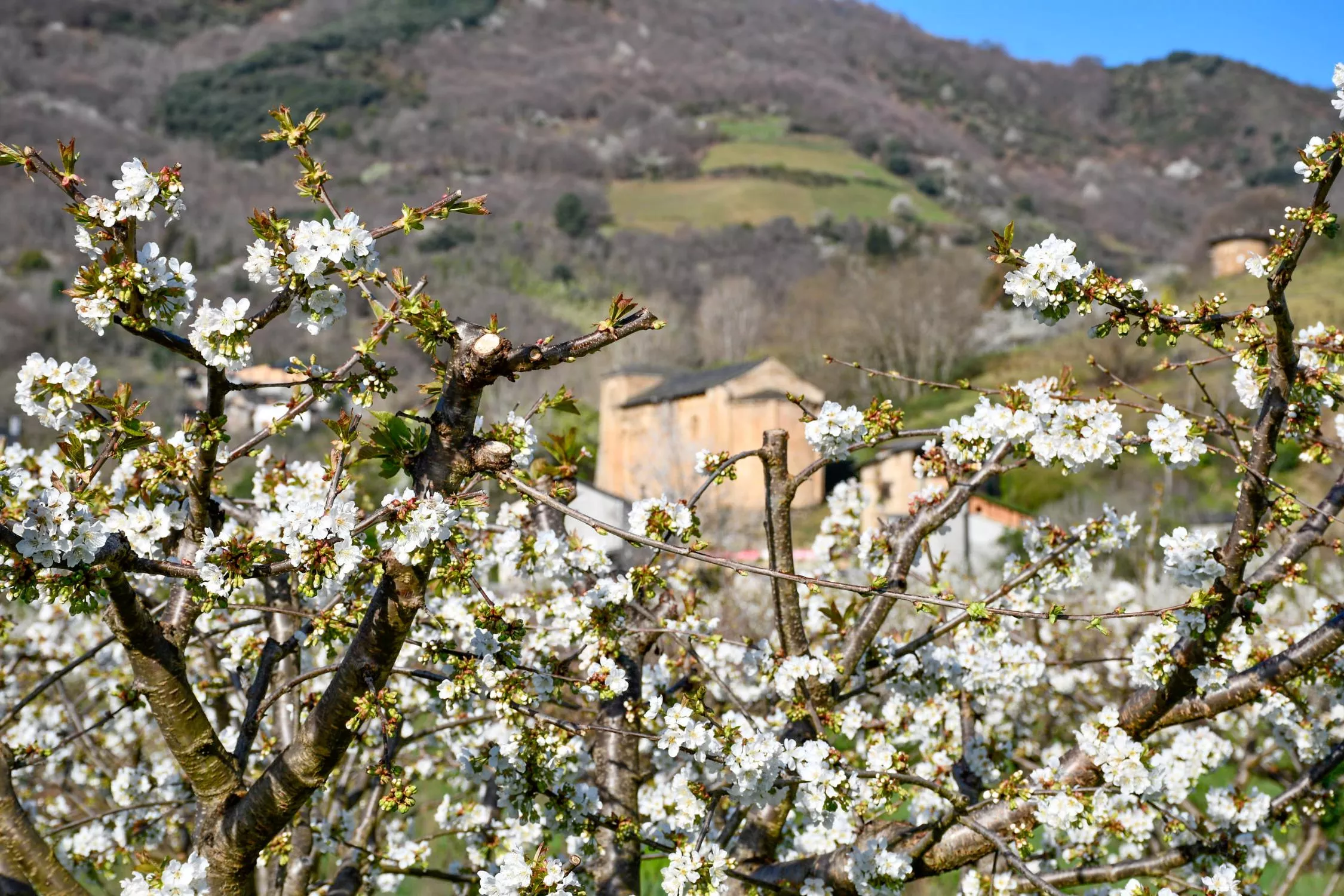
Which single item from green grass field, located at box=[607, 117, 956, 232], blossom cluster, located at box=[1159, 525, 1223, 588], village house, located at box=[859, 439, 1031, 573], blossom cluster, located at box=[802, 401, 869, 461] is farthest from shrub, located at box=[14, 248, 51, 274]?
blossom cluster, located at box=[1159, 525, 1223, 588]

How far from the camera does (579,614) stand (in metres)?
3.17

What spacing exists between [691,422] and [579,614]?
3668cm

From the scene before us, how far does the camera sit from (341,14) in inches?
6673

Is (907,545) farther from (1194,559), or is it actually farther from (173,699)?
(173,699)

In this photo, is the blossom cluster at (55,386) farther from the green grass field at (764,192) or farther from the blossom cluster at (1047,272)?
the green grass field at (764,192)

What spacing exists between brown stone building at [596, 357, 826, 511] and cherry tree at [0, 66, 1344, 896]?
92.1ft

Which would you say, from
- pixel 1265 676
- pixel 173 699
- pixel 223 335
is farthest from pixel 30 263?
pixel 1265 676

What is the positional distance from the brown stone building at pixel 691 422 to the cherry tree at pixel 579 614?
28.1 m

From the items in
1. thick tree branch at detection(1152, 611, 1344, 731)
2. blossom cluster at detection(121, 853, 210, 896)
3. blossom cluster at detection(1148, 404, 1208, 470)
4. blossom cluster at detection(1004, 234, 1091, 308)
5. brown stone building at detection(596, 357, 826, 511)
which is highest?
brown stone building at detection(596, 357, 826, 511)

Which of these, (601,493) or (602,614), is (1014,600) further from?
(601,493)

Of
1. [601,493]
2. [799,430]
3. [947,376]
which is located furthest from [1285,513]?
[947,376]

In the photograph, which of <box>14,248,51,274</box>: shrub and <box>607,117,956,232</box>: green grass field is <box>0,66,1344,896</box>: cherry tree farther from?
<box>607,117,956,232</box>: green grass field

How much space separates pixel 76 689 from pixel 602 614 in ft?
26.7

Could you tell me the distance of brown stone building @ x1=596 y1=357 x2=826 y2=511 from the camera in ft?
117
